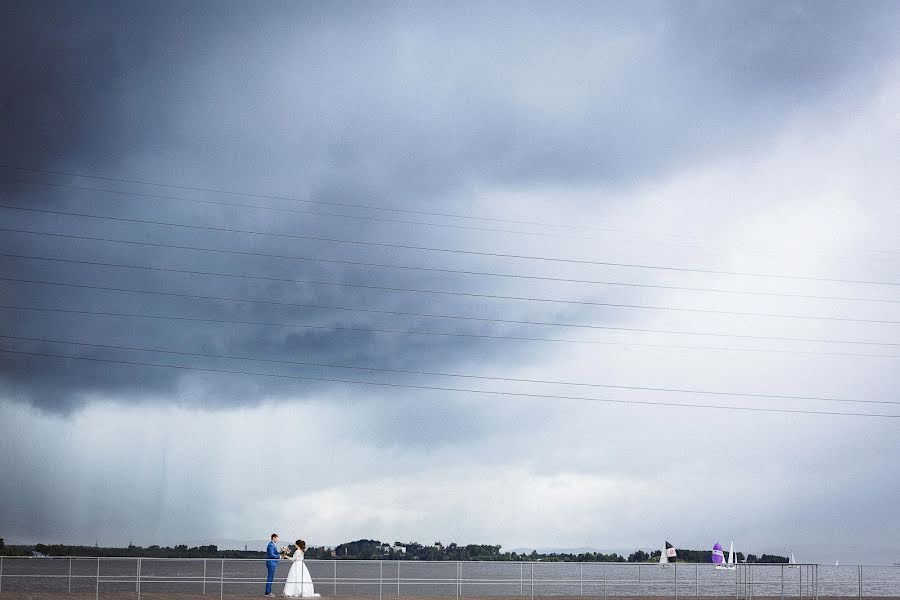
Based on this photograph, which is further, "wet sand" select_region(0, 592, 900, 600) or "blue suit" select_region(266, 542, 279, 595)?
"wet sand" select_region(0, 592, 900, 600)

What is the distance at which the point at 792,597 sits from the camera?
51.9 meters

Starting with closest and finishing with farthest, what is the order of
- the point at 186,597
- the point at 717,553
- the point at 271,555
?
the point at 271,555
the point at 186,597
the point at 717,553

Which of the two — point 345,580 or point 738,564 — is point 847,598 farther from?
point 345,580

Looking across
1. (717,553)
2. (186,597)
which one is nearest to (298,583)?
(186,597)

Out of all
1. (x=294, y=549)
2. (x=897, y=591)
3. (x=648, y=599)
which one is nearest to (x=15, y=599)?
(x=294, y=549)

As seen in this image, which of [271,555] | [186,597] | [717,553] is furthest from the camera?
[717,553]

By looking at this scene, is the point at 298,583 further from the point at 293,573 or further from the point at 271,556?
the point at 271,556

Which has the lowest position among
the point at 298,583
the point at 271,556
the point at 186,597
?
the point at 186,597

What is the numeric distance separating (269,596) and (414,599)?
21.9 feet

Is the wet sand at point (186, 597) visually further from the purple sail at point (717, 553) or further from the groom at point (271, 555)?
the purple sail at point (717, 553)

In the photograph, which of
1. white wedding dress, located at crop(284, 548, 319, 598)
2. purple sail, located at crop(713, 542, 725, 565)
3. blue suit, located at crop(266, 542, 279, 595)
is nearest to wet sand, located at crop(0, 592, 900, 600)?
white wedding dress, located at crop(284, 548, 319, 598)

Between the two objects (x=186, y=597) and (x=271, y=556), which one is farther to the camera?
(x=186, y=597)

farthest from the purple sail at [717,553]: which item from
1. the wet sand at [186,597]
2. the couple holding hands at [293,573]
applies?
the couple holding hands at [293,573]

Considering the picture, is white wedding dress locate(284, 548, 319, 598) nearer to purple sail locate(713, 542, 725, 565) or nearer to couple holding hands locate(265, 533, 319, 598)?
couple holding hands locate(265, 533, 319, 598)
